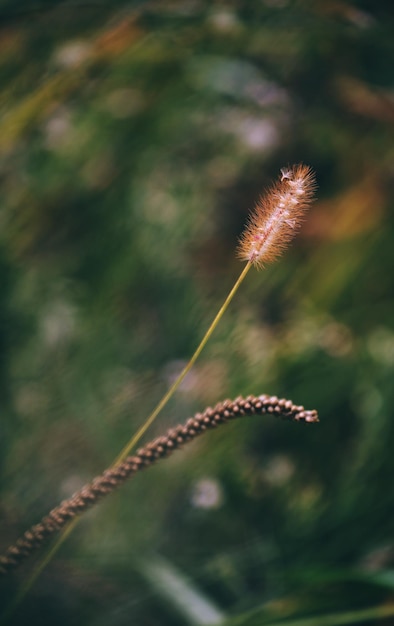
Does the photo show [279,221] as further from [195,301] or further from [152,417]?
[195,301]

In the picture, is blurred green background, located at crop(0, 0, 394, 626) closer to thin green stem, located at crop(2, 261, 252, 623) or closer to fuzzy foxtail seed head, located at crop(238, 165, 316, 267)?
thin green stem, located at crop(2, 261, 252, 623)

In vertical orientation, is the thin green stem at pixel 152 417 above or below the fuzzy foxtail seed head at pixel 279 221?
below

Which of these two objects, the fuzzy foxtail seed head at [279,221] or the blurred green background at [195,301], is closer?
the fuzzy foxtail seed head at [279,221]

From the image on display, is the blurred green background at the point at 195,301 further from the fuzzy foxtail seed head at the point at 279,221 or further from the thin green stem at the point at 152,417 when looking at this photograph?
the fuzzy foxtail seed head at the point at 279,221

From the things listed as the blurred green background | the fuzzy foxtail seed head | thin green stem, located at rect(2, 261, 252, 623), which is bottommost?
thin green stem, located at rect(2, 261, 252, 623)

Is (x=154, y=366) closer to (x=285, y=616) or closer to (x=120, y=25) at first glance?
(x=285, y=616)

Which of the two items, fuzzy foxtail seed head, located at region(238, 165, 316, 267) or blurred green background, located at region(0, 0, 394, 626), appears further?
blurred green background, located at region(0, 0, 394, 626)

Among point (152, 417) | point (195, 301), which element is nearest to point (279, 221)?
point (152, 417)

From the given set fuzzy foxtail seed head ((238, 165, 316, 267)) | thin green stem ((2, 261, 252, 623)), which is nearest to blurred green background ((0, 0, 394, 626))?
thin green stem ((2, 261, 252, 623))

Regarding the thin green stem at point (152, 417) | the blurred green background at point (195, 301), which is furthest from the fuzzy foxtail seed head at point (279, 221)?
the blurred green background at point (195, 301)
